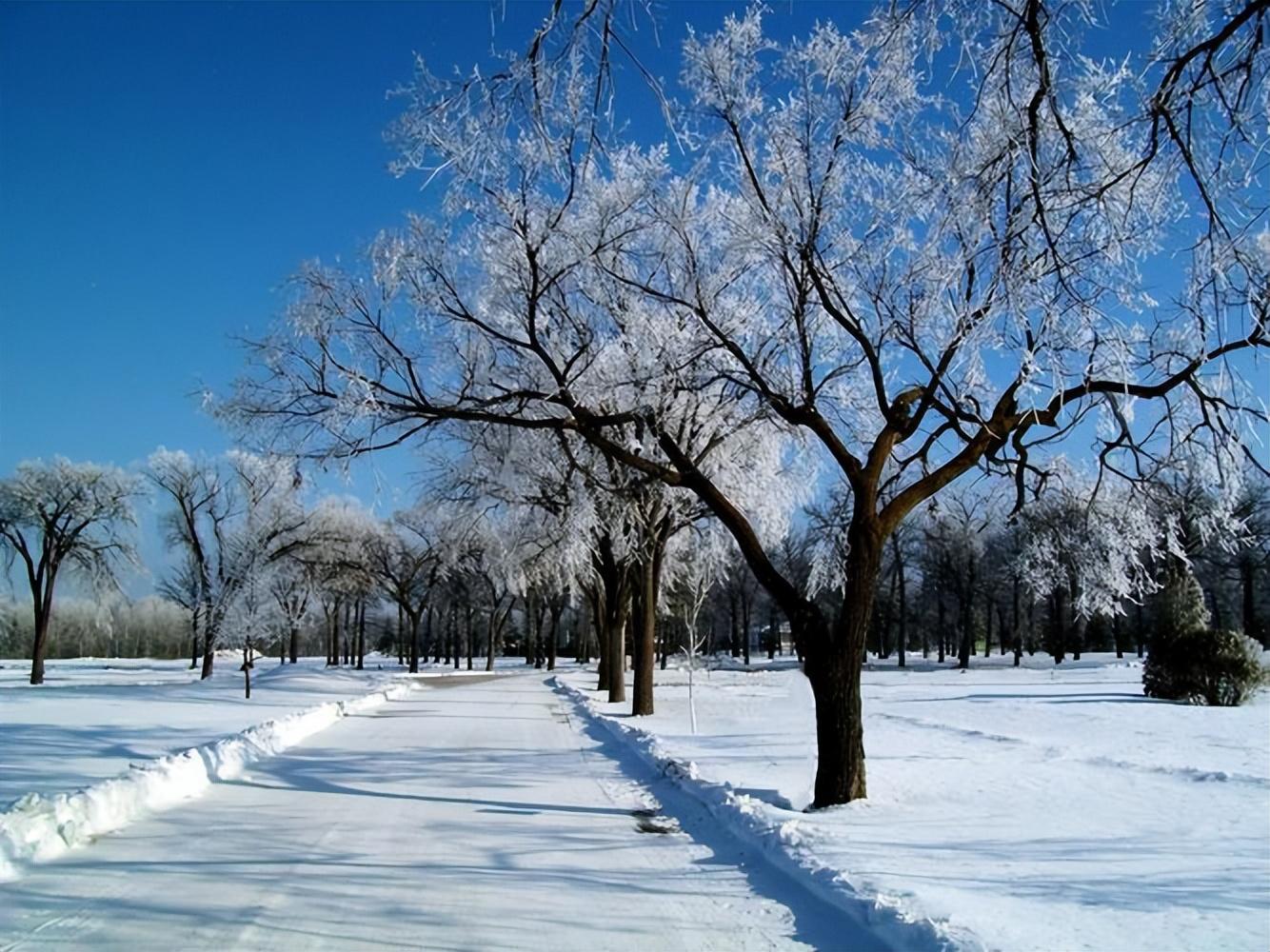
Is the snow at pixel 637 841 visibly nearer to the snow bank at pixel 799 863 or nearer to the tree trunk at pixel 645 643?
the snow bank at pixel 799 863

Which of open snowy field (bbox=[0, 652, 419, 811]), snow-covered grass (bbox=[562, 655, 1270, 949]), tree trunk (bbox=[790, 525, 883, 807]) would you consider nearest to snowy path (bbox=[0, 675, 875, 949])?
snow-covered grass (bbox=[562, 655, 1270, 949])

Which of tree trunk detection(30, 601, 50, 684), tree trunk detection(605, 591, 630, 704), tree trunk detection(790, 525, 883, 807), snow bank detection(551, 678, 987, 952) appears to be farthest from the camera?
tree trunk detection(30, 601, 50, 684)

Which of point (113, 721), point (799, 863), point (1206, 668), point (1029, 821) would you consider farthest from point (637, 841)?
point (1206, 668)

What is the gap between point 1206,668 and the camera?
2302 centimetres

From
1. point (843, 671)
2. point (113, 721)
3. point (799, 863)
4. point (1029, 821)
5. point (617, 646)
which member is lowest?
point (113, 721)

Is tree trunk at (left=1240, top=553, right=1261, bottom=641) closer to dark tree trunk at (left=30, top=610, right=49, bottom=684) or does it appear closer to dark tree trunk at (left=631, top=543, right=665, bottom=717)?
dark tree trunk at (left=631, top=543, right=665, bottom=717)

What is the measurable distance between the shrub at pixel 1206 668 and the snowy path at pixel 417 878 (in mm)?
16603

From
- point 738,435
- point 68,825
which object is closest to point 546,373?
point 738,435

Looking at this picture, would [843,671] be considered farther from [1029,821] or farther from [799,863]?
[799,863]

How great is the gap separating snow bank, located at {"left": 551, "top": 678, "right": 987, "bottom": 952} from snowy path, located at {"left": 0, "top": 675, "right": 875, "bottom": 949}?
151mm

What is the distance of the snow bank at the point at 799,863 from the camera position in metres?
5.26

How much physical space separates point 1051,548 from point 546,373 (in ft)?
28.8

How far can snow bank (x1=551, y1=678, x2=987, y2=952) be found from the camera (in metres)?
5.26

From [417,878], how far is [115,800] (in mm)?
4081
